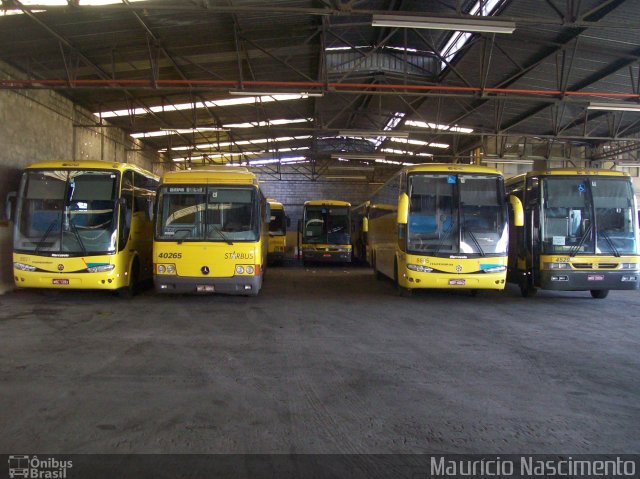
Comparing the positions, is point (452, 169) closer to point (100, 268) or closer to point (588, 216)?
point (588, 216)

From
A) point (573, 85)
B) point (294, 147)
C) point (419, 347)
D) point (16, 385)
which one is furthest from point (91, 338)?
point (294, 147)

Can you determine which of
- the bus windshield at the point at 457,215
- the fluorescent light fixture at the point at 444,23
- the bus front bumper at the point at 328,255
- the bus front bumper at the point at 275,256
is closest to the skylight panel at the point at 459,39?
the fluorescent light fixture at the point at 444,23

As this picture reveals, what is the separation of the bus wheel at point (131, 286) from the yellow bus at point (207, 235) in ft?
4.97

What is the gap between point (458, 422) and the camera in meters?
4.28

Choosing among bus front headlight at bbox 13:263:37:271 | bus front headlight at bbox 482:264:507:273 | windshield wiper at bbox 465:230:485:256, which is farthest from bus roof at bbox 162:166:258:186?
bus front headlight at bbox 482:264:507:273

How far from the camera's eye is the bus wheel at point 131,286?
37.4ft

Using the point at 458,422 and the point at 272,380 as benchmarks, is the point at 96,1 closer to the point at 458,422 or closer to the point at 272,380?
the point at 272,380

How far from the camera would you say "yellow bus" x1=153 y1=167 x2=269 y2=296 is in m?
10.2

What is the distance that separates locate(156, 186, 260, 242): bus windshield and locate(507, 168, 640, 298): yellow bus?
6.92m

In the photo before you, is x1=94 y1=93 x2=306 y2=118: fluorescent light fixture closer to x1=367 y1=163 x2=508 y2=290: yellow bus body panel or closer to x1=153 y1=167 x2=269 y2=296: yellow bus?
x1=153 y1=167 x2=269 y2=296: yellow bus

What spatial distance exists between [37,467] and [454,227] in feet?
30.3

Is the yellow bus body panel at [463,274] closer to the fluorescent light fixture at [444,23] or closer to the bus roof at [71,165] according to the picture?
the fluorescent light fixture at [444,23]

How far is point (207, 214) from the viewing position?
34.4 feet

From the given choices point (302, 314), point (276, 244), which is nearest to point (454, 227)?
point (302, 314)
